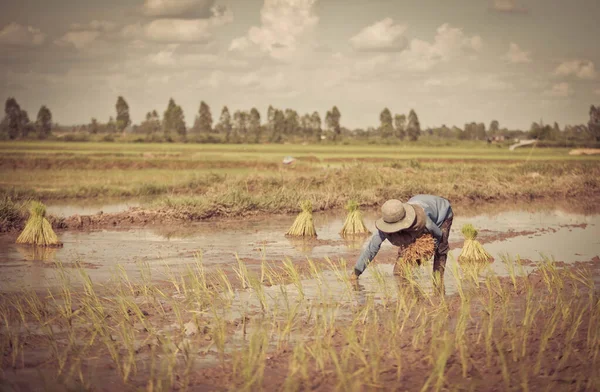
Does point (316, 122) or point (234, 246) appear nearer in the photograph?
point (234, 246)

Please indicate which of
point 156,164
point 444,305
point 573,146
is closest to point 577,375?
point 444,305

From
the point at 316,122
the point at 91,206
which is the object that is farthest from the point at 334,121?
the point at 91,206

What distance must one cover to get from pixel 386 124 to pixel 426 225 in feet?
271

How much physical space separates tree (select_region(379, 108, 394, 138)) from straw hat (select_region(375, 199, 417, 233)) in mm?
82521

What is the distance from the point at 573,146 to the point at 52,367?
2079 inches

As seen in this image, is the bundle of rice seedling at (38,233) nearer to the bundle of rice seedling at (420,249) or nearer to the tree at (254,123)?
the bundle of rice seedling at (420,249)

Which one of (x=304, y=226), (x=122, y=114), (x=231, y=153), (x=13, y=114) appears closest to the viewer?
(x=304, y=226)

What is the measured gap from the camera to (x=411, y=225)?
6.45 meters

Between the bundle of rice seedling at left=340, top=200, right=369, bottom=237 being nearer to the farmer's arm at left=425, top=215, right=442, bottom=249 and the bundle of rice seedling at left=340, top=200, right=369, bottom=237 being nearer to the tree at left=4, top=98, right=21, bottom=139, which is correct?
the farmer's arm at left=425, top=215, right=442, bottom=249


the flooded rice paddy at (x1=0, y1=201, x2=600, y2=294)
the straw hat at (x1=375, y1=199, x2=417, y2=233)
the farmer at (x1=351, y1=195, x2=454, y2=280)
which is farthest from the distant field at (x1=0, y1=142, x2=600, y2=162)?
the straw hat at (x1=375, y1=199, x2=417, y2=233)

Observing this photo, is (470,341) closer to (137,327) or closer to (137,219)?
(137,327)

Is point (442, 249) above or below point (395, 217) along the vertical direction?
below

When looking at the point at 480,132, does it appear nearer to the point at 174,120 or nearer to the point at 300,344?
the point at 174,120

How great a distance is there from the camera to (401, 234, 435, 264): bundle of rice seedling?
6.82m
